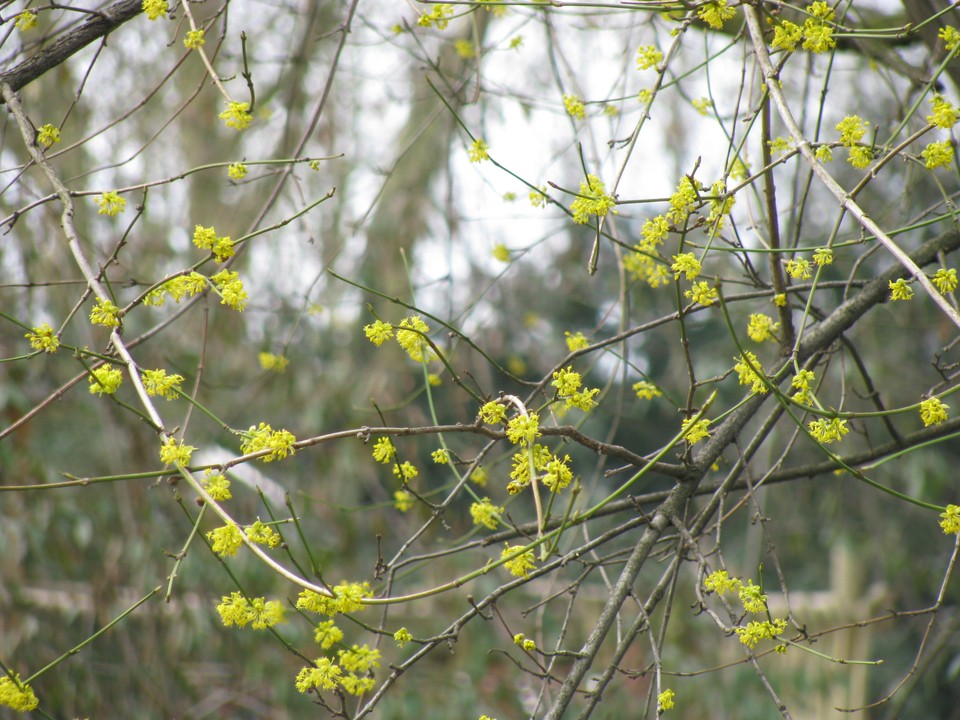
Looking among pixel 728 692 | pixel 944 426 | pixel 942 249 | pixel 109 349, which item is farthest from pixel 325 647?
pixel 728 692

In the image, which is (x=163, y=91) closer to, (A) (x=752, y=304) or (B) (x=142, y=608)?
(B) (x=142, y=608)

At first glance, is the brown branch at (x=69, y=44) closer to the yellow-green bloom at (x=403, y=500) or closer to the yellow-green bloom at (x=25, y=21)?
the yellow-green bloom at (x=25, y=21)

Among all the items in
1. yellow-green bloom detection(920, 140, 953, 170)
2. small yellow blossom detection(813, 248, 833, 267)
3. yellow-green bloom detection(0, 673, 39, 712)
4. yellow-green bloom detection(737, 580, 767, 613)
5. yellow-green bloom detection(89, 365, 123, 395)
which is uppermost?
yellow-green bloom detection(920, 140, 953, 170)

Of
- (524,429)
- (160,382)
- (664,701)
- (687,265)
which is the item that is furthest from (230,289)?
(664,701)

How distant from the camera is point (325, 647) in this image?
1.26 metres

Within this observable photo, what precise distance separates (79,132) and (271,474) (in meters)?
2.09

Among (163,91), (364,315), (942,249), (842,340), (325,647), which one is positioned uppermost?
(163,91)

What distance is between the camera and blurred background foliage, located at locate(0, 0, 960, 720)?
10.6ft

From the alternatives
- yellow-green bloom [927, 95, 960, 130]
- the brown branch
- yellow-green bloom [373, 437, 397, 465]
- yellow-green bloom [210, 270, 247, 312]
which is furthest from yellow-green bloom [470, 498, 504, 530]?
the brown branch

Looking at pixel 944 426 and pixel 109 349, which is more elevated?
pixel 109 349

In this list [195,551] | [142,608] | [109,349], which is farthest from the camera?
[195,551]

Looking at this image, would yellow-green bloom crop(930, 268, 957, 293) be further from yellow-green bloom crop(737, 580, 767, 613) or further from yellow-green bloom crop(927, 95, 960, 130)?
yellow-green bloom crop(737, 580, 767, 613)

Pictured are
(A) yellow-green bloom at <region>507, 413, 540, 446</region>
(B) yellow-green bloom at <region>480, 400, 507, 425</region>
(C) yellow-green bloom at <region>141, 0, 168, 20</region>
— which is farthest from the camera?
(C) yellow-green bloom at <region>141, 0, 168, 20</region>

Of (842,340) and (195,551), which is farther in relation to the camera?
(195,551)
